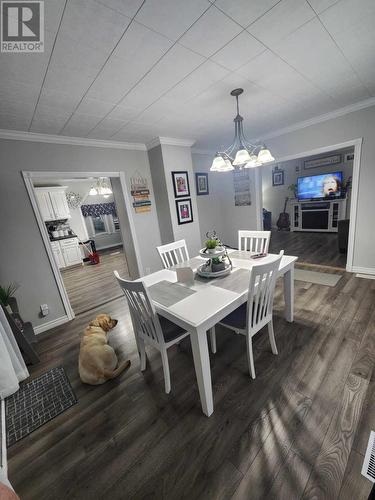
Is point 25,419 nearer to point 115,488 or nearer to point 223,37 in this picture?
point 115,488

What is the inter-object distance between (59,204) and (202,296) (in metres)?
5.86

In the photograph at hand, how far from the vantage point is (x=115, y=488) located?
1.10 m

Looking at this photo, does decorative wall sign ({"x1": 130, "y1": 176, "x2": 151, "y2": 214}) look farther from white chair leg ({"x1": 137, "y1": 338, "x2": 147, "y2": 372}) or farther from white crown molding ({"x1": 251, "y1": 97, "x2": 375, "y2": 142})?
white crown molding ({"x1": 251, "y1": 97, "x2": 375, "y2": 142})

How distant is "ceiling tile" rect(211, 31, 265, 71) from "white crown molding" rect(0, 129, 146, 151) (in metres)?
2.06

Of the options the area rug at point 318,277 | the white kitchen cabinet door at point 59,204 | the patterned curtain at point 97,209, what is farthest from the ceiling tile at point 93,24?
the patterned curtain at point 97,209

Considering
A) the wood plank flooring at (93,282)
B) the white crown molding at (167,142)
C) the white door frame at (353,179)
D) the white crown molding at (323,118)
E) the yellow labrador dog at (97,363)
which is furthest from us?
the wood plank flooring at (93,282)

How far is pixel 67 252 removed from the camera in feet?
18.9

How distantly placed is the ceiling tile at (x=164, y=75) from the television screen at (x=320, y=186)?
5614 mm

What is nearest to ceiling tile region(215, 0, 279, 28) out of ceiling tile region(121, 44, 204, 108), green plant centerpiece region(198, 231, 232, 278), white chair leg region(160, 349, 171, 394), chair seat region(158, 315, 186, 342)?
ceiling tile region(121, 44, 204, 108)

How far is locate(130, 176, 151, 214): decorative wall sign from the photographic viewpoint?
132 inches

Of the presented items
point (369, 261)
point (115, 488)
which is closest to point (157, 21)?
point (115, 488)

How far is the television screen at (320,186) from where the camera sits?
5.56 meters

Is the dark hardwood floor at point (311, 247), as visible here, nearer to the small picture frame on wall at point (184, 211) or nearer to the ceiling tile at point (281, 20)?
the small picture frame on wall at point (184, 211)

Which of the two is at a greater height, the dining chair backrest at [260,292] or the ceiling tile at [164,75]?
the ceiling tile at [164,75]
